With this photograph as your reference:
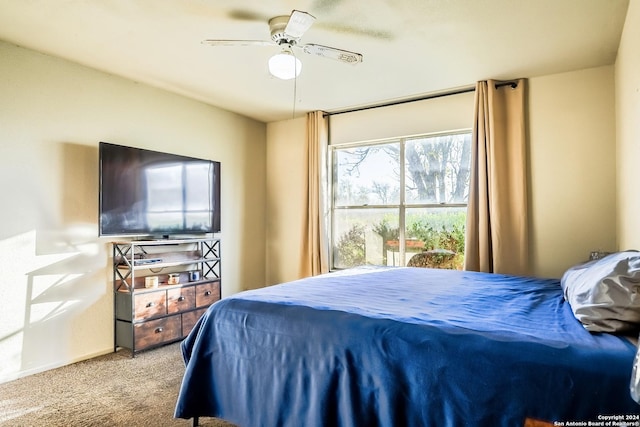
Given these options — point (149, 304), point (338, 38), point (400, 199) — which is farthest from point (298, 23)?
point (149, 304)

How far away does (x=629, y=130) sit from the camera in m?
2.49

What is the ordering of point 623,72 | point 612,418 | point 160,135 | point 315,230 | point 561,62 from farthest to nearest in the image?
1. point 315,230
2. point 160,135
3. point 561,62
4. point 623,72
5. point 612,418

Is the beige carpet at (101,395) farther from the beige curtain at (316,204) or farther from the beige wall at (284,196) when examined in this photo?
the beige wall at (284,196)

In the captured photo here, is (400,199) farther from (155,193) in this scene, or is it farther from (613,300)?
(613,300)

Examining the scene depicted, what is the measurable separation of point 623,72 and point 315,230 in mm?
3136

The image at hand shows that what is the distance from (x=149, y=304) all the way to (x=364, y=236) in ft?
8.02

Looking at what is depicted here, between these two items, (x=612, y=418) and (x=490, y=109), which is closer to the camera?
(x=612, y=418)

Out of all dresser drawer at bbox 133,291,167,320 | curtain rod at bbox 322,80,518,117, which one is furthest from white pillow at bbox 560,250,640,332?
dresser drawer at bbox 133,291,167,320

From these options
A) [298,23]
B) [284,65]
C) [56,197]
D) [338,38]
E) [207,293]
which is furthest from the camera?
[207,293]

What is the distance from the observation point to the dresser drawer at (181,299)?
3420 mm

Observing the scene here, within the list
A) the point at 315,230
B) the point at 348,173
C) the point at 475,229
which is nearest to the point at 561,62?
the point at 475,229

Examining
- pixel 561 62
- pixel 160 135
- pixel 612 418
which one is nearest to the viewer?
pixel 612 418

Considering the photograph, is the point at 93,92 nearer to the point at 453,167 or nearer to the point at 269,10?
the point at 269,10

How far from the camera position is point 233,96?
3.97m
